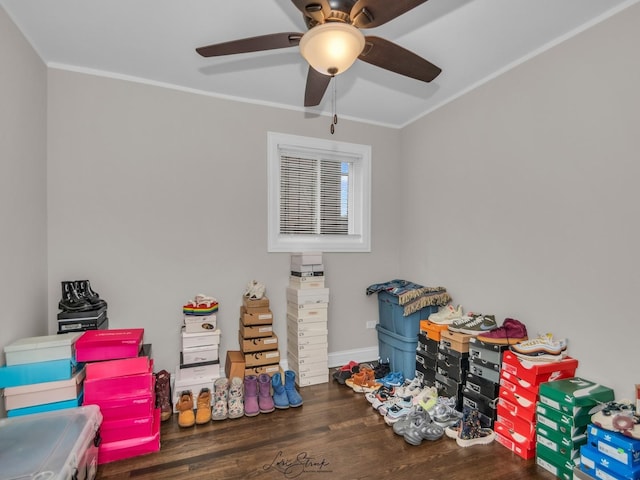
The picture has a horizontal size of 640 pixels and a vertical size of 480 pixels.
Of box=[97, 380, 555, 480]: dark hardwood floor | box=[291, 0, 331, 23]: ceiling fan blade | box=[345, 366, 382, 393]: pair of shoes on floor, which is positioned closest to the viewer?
box=[291, 0, 331, 23]: ceiling fan blade

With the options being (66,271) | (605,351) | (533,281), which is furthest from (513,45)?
(66,271)

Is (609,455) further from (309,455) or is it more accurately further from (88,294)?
(88,294)

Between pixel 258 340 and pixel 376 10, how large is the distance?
2.58 metres

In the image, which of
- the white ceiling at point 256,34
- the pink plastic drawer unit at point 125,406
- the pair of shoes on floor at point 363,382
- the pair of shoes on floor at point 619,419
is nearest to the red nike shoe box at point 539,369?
the pair of shoes on floor at point 619,419

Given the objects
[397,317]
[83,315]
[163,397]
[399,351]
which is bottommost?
[163,397]

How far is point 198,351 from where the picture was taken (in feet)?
9.02

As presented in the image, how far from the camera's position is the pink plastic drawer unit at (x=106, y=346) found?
7.03 feet

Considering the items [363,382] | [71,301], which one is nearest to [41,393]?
[71,301]

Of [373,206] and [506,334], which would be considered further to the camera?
[373,206]

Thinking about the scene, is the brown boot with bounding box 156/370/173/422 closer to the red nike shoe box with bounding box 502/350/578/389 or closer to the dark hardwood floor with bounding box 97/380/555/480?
the dark hardwood floor with bounding box 97/380/555/480

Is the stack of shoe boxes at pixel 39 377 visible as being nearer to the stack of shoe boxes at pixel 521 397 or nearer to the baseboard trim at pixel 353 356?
the baseboard trim at pixel 353 356

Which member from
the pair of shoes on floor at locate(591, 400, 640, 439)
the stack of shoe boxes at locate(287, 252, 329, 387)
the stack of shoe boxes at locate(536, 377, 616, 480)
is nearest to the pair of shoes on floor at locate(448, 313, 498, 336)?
the stack of shoe boxes at locate(536, 377, 616, 480)

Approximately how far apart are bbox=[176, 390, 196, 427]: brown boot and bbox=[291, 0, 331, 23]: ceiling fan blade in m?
2.56

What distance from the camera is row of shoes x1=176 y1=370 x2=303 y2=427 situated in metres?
2.47
